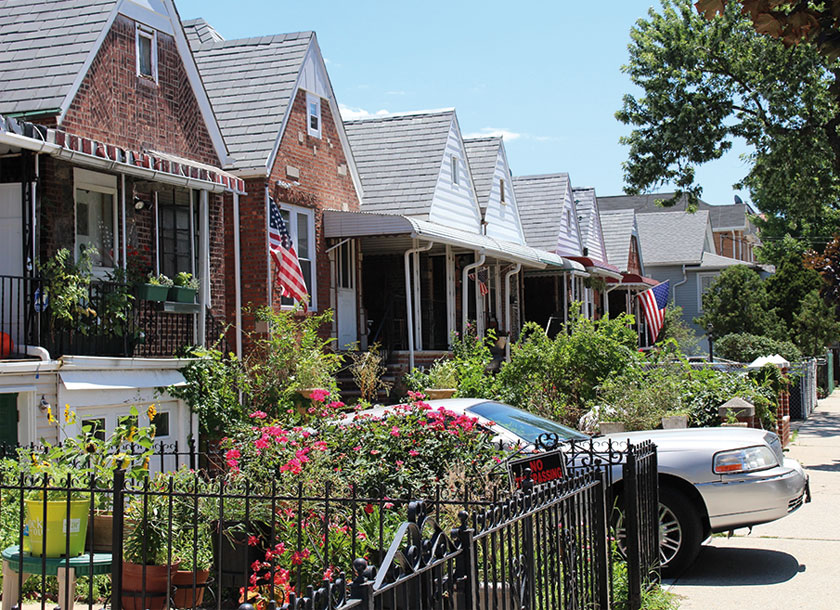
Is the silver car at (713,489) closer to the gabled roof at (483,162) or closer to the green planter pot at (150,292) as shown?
the green planter pot at (150,292)

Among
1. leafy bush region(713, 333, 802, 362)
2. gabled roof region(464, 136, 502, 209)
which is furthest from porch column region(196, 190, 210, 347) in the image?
leafy bush region(713, 333, 802, 362)

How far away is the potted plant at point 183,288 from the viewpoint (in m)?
13.2

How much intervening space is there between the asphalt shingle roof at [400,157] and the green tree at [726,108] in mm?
7334

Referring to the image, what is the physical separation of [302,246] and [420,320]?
10.9 ft

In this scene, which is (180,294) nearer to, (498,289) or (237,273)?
(237,273)

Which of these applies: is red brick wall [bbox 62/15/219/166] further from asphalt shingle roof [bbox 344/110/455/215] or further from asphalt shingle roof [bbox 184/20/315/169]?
asphalt shingle roof [bbox 344/110/455/215]

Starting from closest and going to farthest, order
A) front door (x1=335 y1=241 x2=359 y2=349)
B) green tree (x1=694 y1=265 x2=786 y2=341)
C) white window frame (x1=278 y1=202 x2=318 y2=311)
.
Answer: white window frame (x1=278 y1=202 x2=318 y2=311) < front door (x1=335 y1=241 x2=359 y2=349) < green tree (x1=694 y1=265 x2=786 y2=341)

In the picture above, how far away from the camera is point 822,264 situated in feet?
68.8

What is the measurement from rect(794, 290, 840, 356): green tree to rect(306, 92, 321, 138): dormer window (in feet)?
64.2

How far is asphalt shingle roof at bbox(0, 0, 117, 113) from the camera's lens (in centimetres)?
1255

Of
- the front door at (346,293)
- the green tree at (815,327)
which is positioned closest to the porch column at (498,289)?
the front door at (346,293)

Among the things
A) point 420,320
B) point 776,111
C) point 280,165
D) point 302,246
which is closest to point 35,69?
point 280,165

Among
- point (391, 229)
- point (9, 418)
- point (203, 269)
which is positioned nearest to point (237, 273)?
point (203, 269)

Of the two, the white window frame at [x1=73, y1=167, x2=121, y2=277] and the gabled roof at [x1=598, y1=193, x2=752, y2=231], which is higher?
the gabled roof at [x1=598, y1=193, x2=752, y2=231]
